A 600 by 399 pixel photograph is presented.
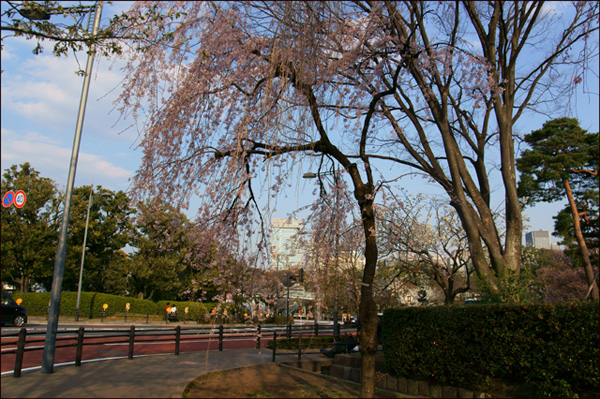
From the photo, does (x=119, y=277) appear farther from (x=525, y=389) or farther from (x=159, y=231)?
(x=525, y=389)

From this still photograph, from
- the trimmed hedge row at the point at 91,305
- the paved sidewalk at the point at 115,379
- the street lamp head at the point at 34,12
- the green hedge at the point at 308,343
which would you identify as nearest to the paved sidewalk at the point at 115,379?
the paved sidewalk at the point at 115,379

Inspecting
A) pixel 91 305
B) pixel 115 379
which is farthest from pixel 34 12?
pixel 91 305

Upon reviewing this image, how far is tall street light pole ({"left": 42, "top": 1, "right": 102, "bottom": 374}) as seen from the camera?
829 cm

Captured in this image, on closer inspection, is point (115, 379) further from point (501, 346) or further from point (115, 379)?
point (501, 346)

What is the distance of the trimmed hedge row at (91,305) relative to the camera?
30.0 m

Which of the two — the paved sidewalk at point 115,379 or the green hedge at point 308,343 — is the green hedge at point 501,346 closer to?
the paved sidewalk at point 115,379

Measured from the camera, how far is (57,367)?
9.12 m

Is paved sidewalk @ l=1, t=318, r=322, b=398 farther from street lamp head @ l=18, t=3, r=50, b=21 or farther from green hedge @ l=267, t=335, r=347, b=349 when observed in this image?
street lamp head @ l=18, t=3, r=50, b=21

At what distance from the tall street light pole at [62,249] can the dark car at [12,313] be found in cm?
1260

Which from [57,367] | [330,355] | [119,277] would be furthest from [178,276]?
[57,367]

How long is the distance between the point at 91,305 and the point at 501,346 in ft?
106

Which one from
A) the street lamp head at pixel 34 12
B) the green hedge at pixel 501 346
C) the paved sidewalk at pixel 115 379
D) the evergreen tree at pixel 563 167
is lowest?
the paved sidewalk at pixel 115 379

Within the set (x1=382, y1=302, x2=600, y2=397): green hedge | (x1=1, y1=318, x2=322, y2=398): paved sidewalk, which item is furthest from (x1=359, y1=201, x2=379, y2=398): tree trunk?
(x1=1, y1=318, x2=322, y2=398): paved sidewalk

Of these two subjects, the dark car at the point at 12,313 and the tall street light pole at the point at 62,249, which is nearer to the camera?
the tall street light pole at the point at 62,249
